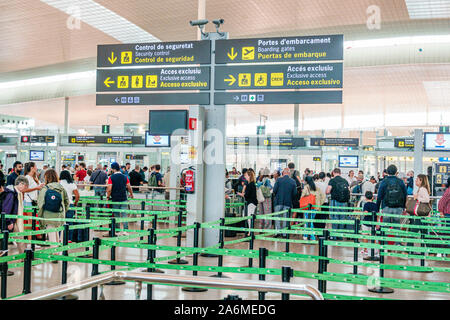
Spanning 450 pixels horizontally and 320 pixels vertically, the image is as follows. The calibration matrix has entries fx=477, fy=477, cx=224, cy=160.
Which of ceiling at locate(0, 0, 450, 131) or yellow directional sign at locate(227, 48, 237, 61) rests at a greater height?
ceiling at locate(0, 0, 450, 131)

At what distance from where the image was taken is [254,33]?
880 inches

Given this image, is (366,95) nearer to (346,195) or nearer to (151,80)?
(346,195)

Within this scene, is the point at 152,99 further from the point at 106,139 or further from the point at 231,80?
the point at 106,139

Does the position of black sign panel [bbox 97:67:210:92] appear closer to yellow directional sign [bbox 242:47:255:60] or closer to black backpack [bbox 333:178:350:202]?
yellow directional sign [bbox 242:47:255:60]

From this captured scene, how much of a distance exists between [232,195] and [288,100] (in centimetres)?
735

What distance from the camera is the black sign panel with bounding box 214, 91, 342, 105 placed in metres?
8.25

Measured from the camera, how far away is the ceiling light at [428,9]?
17547 millimetres

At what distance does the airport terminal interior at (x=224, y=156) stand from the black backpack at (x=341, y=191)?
4 centimetres

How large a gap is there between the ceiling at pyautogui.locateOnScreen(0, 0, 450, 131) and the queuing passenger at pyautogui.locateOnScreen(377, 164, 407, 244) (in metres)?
10.1

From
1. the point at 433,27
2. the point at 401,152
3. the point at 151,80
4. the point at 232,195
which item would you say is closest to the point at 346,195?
the point at 232,195

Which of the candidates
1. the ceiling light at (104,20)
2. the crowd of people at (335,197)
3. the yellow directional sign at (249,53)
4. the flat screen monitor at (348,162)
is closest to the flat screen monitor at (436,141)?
the crowd of people at (335,197)

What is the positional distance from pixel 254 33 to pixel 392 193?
46.7 ft

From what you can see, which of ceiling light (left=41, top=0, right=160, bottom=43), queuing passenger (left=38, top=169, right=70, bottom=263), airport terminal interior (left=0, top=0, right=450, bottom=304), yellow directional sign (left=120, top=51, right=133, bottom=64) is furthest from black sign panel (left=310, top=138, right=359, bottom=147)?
queuing passenger (left=38, top=169, right=70, bottom=263)
